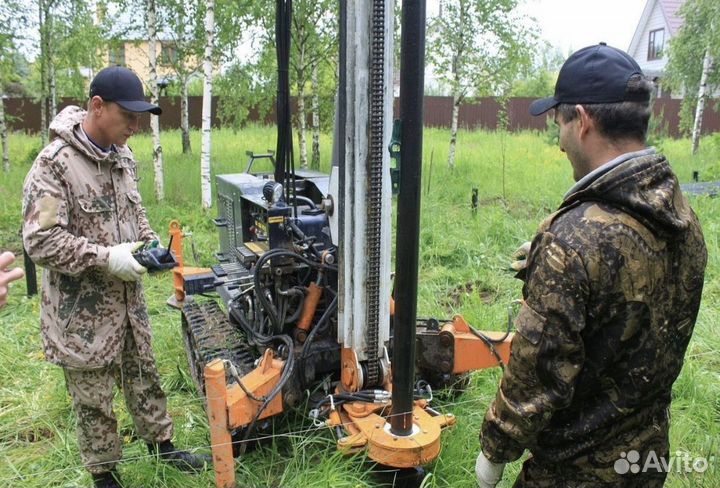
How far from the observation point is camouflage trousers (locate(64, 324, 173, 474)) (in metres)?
2.91

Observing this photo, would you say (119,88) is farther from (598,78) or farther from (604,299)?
(604,299)

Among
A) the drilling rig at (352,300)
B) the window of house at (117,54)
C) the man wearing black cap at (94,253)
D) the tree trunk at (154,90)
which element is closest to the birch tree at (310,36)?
the tree trunk at (154,90)

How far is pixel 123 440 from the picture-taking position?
364 centimetres

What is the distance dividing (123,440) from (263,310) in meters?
1.21

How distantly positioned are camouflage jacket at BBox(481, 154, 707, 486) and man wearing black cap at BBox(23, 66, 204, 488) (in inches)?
73.0

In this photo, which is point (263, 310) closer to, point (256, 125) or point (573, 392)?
point (573, 392)

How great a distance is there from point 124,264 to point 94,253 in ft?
0.45

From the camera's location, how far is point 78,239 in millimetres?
2664

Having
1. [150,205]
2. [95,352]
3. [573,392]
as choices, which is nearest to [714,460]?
[573,392]

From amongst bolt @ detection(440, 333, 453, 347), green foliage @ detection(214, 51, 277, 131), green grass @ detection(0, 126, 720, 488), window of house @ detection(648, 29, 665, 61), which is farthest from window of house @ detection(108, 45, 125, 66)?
window of house @ detection(648, 29, 665, 61)

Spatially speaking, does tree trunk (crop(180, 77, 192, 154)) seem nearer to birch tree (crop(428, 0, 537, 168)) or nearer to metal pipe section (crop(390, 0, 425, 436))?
birch tree (crop(428, 0, 537, 168))

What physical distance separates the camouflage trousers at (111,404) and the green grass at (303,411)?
204 mm

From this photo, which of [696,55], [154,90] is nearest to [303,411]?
[154,90]

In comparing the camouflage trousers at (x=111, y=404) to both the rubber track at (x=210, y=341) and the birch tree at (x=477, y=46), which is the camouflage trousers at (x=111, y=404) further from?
the birch tree at (x=477, y=46)
